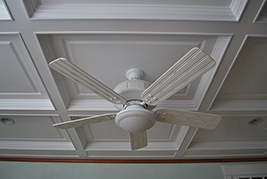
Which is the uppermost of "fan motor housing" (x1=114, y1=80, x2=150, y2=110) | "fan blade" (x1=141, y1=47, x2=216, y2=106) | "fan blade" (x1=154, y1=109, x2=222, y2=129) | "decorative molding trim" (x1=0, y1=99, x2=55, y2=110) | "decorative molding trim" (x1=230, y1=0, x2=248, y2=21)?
"decorative molding trim" (x1=230, y1=0, x2=248, y2=21)

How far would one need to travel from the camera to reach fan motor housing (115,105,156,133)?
3.50ft

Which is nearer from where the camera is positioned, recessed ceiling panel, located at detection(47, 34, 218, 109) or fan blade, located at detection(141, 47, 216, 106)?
fan blade, located at detection(141, 47, 216, 106)

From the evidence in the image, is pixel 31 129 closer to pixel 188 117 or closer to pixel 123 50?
pixel 123 50

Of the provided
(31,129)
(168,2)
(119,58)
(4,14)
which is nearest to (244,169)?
(119,58)

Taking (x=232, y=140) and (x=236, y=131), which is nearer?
(x=236, y=131)

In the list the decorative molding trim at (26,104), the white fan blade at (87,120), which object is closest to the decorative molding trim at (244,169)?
the white fan blade at (87,120)

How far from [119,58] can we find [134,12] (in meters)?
0.39

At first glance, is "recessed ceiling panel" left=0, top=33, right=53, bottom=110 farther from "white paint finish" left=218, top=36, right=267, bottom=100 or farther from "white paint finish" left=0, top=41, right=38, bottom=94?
"white paint finish" left=218, top=36, right=267, bottom=100

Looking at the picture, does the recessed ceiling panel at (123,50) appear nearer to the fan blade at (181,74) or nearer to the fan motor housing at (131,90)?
the fan motor housing at (131,90)

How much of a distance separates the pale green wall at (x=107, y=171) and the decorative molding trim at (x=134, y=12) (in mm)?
2092

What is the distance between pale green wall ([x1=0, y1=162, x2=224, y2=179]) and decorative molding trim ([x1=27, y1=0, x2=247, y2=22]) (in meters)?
2.09

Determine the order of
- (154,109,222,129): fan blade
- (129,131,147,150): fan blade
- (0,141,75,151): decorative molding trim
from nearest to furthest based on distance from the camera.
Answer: (154,109,222,129): fan blade < (129,131,147,150): fan blade < (0,141,75,151): decorative molding trim

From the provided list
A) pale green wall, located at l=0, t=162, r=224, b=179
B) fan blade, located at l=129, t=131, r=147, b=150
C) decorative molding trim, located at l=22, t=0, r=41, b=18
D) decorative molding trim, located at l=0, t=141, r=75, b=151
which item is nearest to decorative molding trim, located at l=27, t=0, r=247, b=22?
decorative molding trim, located at l=22, t=0, r=41, b=18

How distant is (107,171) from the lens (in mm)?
2422
